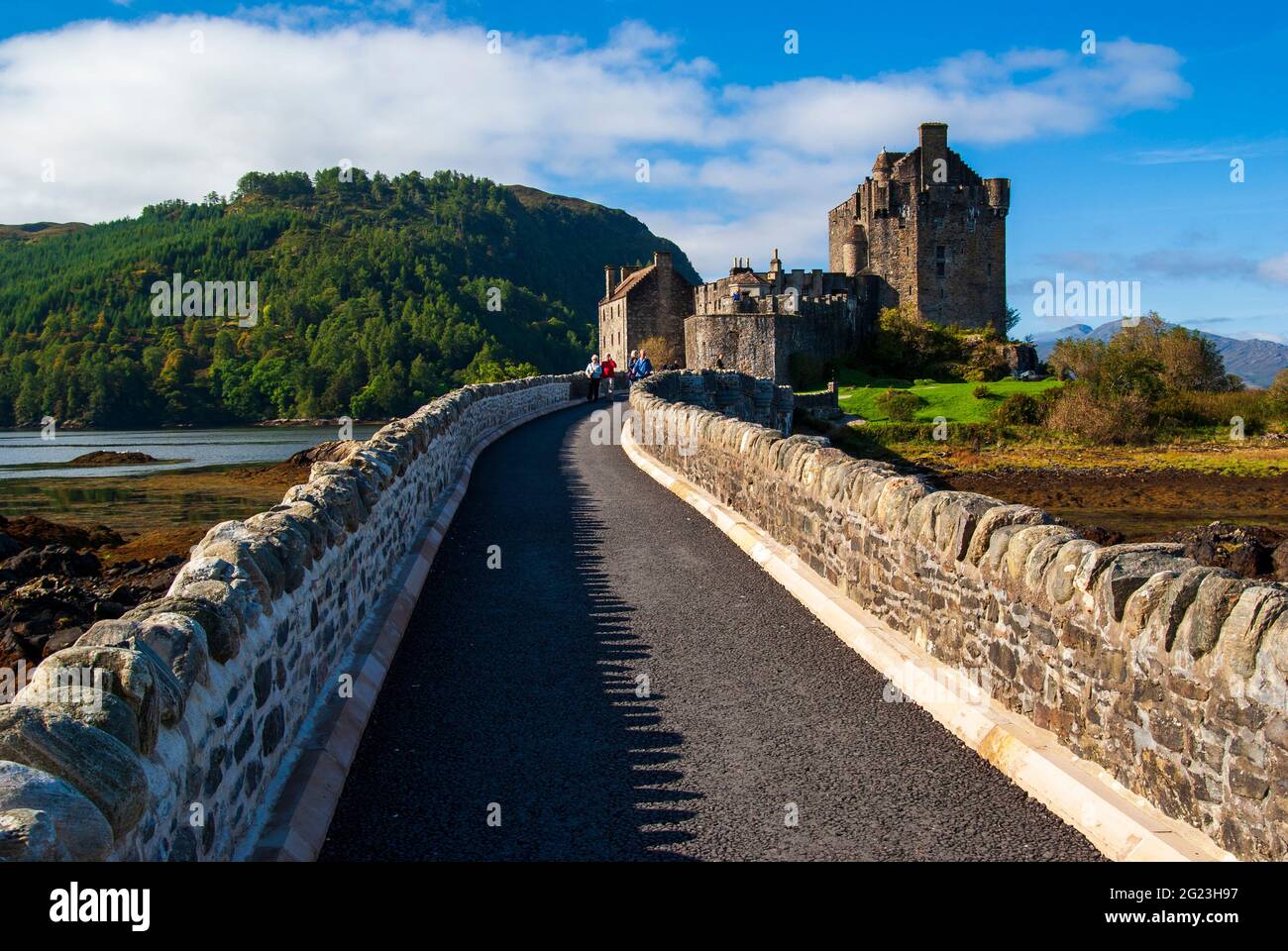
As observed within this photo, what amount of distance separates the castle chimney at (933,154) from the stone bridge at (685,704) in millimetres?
60857

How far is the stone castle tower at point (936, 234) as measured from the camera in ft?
216

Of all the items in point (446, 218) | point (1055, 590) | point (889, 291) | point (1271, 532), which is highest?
point (446, 218)

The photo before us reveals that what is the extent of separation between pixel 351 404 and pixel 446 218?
86608 millimetres

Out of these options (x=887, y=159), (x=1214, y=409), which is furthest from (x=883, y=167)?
(x=1214, y=409)

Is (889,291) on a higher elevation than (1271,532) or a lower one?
higher

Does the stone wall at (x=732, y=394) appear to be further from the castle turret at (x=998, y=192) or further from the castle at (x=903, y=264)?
the castle turret at (x=998, y=192)

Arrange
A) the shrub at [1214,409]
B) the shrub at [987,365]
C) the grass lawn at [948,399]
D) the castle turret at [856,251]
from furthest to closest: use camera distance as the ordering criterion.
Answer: the castle turret at [856,251], the shrub at [987,365], the grass lawn at [948,399], the shrub at [1214,409]

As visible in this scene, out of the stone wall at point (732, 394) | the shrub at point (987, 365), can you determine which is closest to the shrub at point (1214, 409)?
the shrub at point (987, 365)

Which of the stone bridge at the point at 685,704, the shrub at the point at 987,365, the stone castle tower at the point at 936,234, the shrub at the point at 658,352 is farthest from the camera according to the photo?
the stone castle tower at the point at 936,234

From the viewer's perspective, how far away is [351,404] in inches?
3346

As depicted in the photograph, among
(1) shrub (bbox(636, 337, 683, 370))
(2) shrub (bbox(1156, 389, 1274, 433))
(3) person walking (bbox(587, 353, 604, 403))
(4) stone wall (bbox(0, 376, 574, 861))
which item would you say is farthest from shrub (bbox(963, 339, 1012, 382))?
(4) stone wall (bbox(0, 376, 574, 861))

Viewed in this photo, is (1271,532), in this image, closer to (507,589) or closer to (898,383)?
(507,589)

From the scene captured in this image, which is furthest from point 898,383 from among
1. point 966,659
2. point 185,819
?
point 185,819

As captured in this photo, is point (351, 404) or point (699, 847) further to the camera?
point (351, 404)
